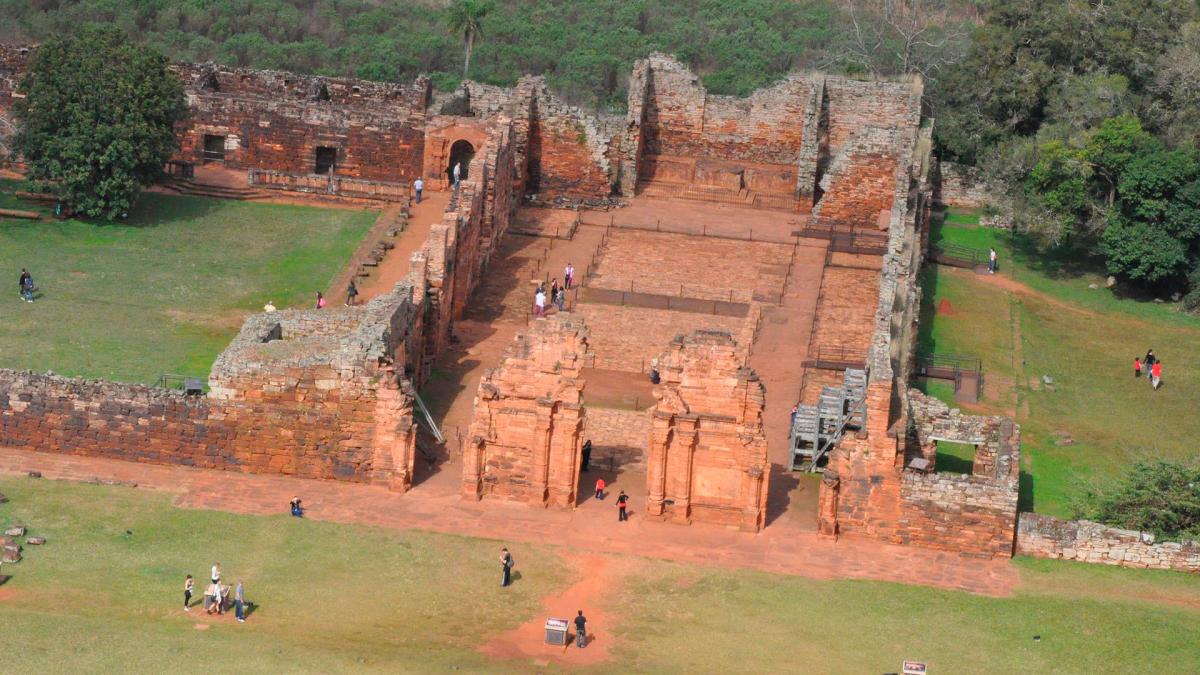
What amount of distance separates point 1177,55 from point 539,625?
39394 millimetres

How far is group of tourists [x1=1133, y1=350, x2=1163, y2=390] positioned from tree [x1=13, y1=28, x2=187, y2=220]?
30255 mm

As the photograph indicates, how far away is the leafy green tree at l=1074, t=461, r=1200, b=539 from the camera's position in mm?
66875

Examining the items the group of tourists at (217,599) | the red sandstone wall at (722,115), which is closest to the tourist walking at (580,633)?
the group of tourists at (217,599)

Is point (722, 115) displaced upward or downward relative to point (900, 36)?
downward

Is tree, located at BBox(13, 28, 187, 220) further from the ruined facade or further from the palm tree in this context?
the palm tree

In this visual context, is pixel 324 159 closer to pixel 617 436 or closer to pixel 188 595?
pixel 617 436

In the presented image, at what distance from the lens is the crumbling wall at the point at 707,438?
67.0m

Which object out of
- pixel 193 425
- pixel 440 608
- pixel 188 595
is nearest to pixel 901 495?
pixel 440 608

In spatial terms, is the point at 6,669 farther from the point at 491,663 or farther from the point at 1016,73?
the point at 1016,73

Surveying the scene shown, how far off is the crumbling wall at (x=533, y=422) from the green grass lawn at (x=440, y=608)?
2.70 metres

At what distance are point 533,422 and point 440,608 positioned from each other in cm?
714

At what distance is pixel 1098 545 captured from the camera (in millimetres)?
66312

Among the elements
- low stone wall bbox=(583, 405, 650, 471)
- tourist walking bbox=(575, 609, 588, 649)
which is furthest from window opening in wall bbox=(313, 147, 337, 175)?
tourist walking bbox=(575, 609, 588, 649)

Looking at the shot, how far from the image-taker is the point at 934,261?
90.2 metres
